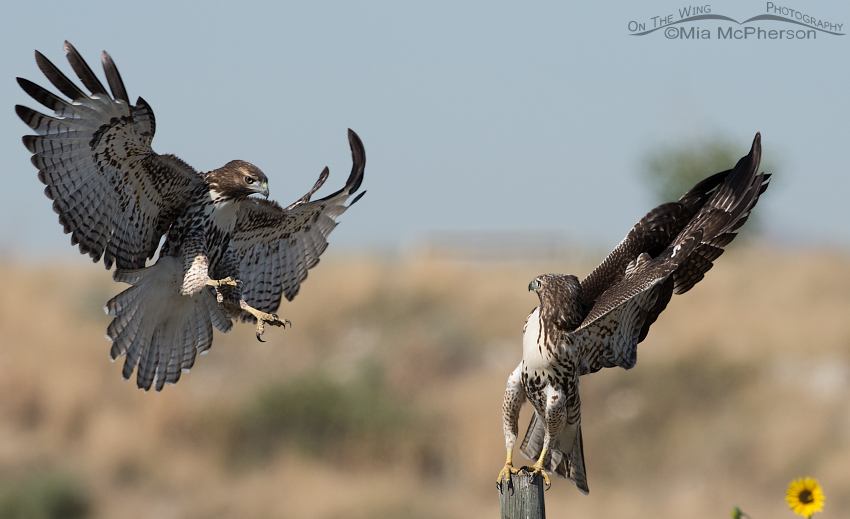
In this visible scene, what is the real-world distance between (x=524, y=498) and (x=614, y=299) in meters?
1.11

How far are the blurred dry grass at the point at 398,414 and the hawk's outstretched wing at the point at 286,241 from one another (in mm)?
8778

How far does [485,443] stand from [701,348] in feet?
17.9

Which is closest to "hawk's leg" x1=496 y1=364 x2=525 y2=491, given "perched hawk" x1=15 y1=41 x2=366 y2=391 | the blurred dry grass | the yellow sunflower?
"perched hawk" x1=15 y1=41 x2=366 y2=391

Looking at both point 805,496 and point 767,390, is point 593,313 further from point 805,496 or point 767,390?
point 767,390

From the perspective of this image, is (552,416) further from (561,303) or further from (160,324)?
(160,324)

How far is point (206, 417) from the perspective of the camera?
55.4 feet

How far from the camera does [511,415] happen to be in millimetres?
4355

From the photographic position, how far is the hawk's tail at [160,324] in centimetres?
473

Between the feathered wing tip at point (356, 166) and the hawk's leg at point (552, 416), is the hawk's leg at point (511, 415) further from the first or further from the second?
the feathered wing tip at point (356, 166)

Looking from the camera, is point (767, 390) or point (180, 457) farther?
point (767, 390)

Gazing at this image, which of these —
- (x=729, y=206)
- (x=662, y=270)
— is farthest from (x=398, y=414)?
(x=662, y=270)

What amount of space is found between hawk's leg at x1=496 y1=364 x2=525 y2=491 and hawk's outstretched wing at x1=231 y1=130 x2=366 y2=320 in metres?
1.59

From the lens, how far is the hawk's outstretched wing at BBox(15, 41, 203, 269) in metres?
4.04

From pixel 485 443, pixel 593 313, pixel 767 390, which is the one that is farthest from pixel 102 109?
pixel 767 390
